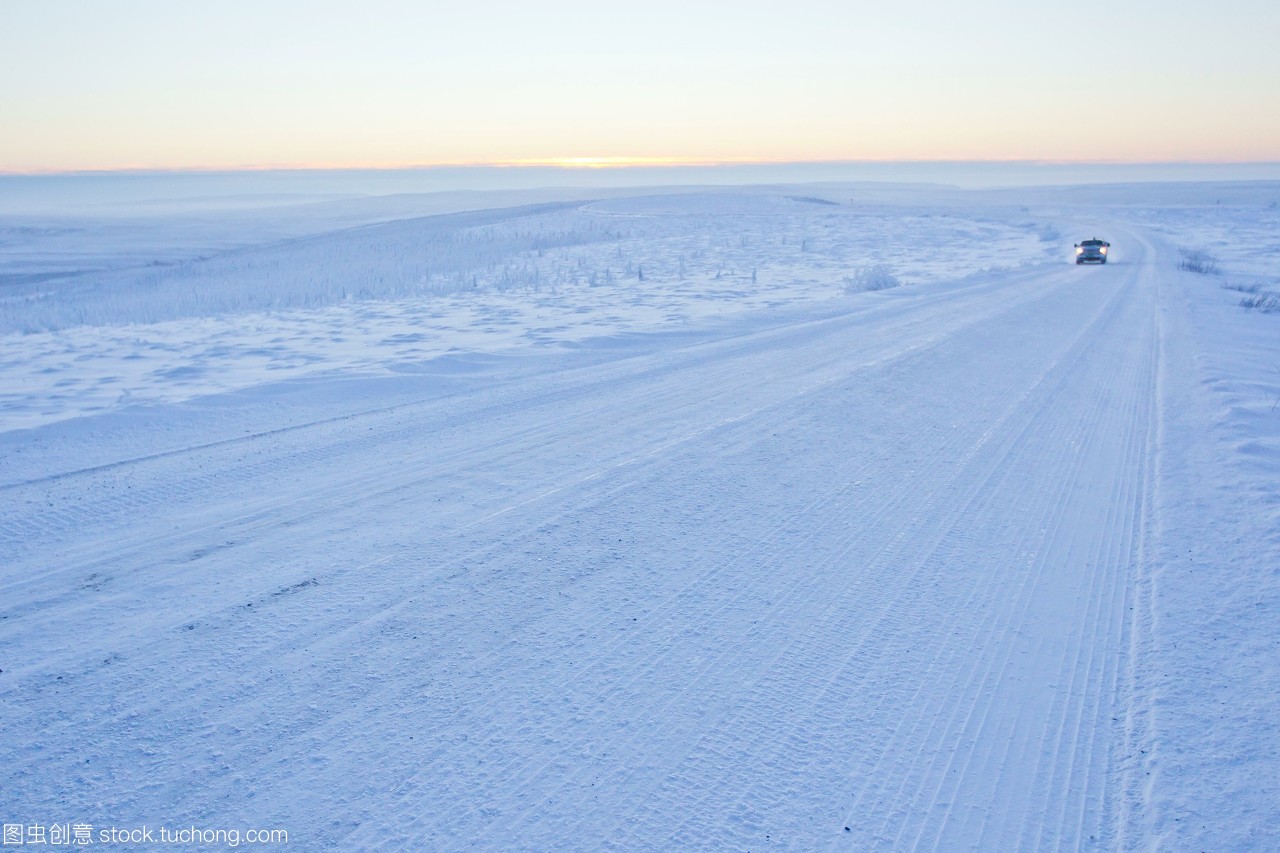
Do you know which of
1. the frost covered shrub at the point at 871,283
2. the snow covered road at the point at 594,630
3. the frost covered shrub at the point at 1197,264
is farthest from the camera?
the frost covered shrub at the point at 1197,264

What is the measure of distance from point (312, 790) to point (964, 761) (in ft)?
7.70

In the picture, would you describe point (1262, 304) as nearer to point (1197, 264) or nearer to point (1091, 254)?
point (1091, 254)

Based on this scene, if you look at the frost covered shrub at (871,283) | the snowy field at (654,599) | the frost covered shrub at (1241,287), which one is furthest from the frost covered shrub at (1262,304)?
the snowy field at (654,599)

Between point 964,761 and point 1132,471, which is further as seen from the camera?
point 1132,471

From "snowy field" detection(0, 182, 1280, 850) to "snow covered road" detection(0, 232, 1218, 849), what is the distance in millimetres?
19

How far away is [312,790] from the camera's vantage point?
9.11 ft

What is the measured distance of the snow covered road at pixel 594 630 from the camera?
2.77 meters

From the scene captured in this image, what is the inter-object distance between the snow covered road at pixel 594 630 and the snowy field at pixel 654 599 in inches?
0.8

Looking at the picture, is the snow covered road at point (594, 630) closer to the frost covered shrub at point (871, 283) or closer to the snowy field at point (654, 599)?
the snowy field at point (654, 599)

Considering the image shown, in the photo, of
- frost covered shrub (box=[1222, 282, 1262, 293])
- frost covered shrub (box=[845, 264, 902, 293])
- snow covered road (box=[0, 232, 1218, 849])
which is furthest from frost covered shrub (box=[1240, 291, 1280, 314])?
snow covered road (box=[0, 232, 1218, 849])

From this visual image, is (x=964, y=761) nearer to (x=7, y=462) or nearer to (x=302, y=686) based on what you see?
(x=302, y=686)

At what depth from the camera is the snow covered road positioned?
2.77m

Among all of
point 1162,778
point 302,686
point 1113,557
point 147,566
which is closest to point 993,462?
point 1113,557

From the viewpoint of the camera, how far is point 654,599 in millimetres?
4137
